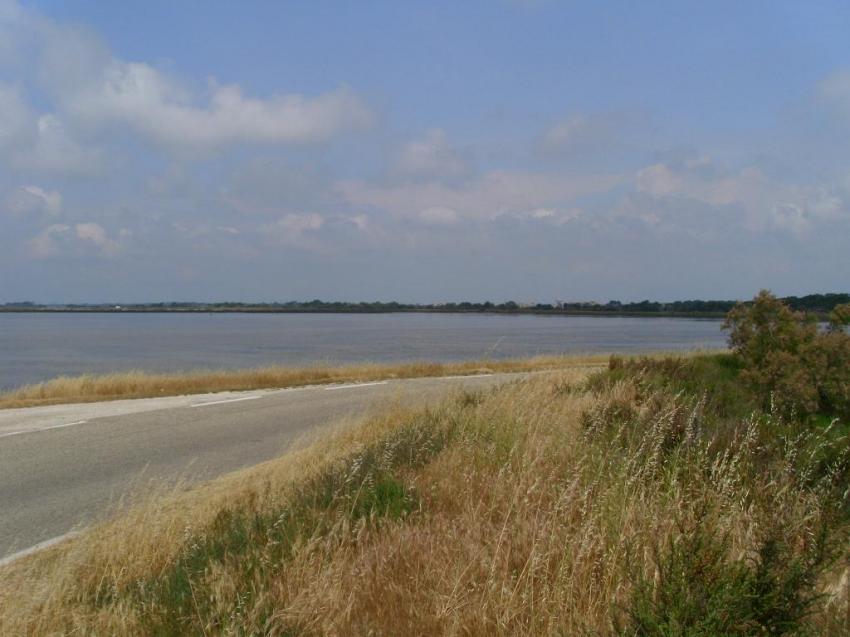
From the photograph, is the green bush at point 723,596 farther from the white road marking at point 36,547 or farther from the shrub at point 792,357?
the shrub at point 792,357

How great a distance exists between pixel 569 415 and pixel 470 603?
567 centimetres

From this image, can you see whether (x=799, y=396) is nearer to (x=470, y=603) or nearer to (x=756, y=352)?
(x=756, y=352)

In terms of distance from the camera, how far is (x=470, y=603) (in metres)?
4.08

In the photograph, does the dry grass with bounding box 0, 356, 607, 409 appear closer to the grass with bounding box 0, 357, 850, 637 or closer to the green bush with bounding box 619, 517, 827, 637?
the grass with bounding box 0, 357, 850, 637

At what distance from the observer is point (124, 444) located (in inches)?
454

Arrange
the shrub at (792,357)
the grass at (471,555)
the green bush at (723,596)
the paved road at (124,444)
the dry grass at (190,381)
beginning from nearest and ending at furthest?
the green bush at (723,596) → the grass at (471,555) → the paved road at (124,444) → the shrub at (792,357) → the dry grass at (190,381)

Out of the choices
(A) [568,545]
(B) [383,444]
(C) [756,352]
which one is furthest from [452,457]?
(C) [756,352]

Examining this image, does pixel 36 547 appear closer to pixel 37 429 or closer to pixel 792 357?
pixel 37 429

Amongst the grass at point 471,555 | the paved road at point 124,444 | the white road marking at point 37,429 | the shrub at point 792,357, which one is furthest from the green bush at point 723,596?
the shrub at point 792,357

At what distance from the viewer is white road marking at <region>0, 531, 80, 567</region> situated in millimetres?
6273

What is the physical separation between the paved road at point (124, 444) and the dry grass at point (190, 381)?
2063 millimetres

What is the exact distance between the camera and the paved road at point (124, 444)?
26.3ft

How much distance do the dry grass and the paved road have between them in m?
2.06

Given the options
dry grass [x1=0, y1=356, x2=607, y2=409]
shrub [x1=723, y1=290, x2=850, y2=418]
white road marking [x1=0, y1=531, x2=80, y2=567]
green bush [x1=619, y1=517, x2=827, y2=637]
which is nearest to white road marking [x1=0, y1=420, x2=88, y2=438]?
dry grass [x1=0, y1=356, x2=607, y2=409]
